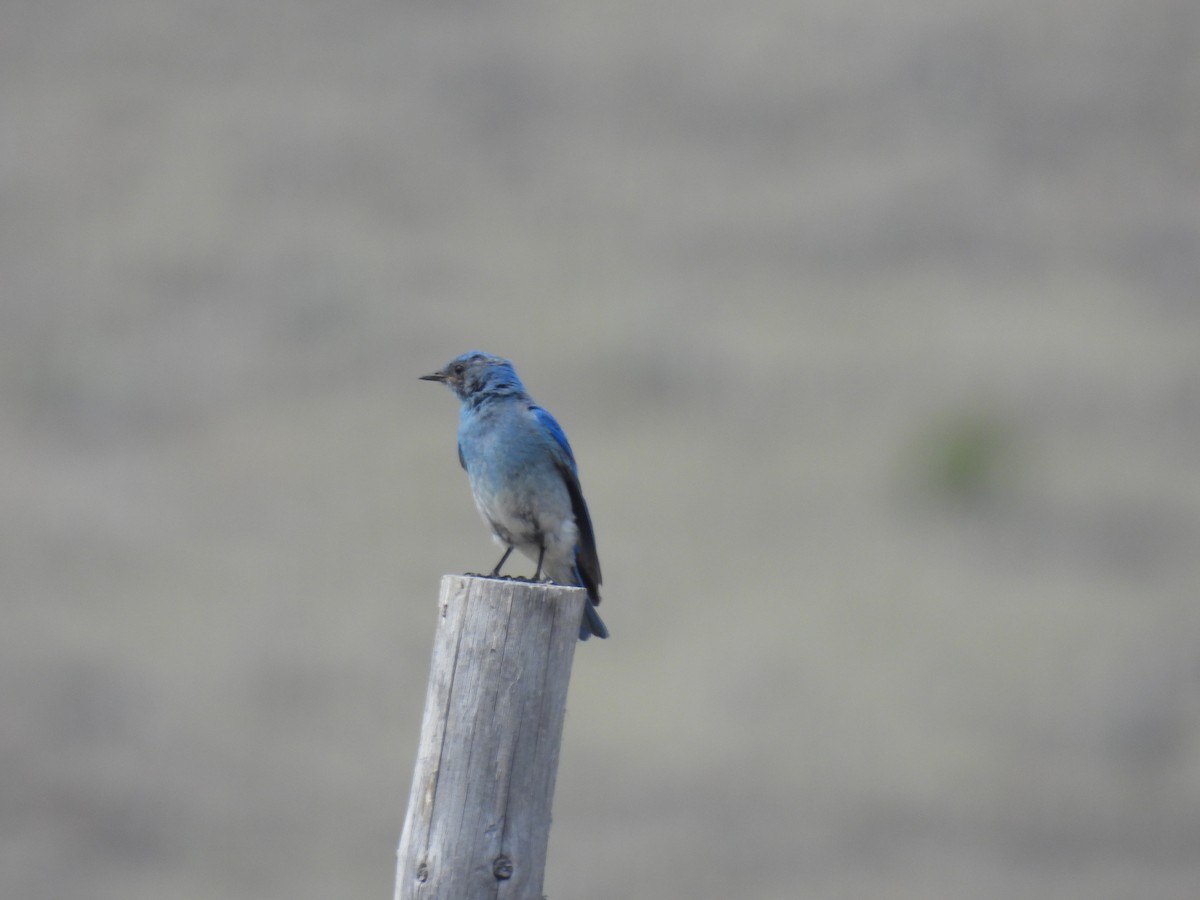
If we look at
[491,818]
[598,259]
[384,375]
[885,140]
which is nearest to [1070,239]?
[885,140]

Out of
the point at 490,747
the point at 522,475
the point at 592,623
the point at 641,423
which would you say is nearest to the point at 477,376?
the point at 522,475

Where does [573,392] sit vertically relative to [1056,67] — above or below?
below

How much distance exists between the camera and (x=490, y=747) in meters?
4.21

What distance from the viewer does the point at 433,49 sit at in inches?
939

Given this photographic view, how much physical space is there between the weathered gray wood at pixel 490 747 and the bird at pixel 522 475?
1920 millimetres

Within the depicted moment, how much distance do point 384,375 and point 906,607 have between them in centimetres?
705

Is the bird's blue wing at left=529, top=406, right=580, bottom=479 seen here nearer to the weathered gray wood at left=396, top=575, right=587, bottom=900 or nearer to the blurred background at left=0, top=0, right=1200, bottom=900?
the weathered gray wood at left=396, top=575, right=587, bottom=900

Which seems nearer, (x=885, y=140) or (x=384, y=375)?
(x=384, y=375)

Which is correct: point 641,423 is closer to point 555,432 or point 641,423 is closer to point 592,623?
point 555,432

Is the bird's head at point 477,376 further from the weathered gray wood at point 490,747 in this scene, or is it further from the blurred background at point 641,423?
the blurred background at point 641,423

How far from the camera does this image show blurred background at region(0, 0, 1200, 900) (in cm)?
1280

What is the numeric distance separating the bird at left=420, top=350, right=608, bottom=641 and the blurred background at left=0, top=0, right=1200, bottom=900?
5786mm

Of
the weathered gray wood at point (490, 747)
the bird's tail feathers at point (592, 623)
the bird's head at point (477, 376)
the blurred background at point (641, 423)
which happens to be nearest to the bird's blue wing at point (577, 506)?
the bird's head at point (477, 376)

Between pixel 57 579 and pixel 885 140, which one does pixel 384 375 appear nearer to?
pixel 57 579
